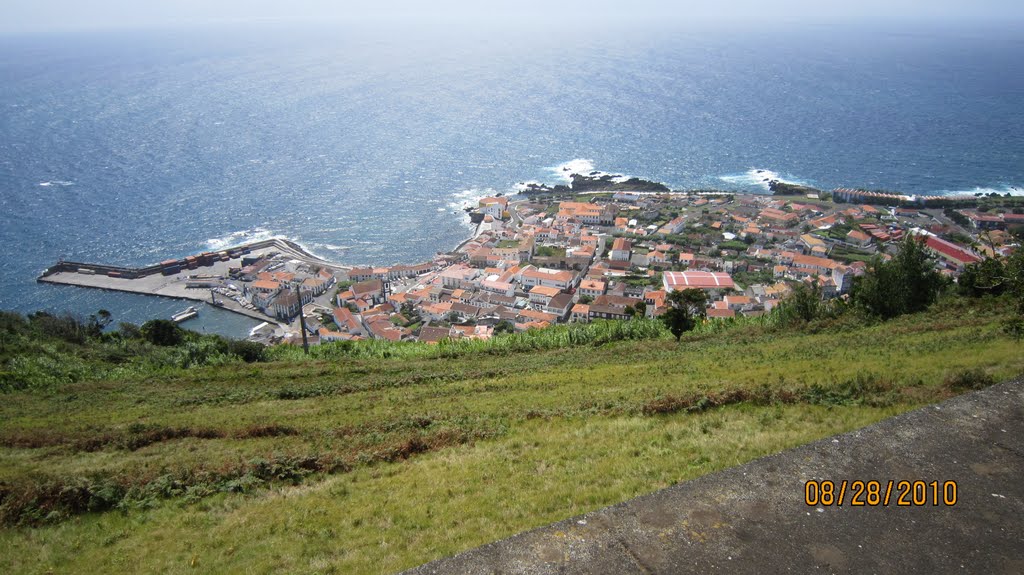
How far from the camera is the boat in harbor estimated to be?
148 ft

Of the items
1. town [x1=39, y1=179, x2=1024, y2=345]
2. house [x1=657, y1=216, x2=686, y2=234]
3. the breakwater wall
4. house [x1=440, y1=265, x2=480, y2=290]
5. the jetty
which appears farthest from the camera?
house [x1=657, y1=216, x2=686, y2=234]

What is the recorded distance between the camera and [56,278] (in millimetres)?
51219

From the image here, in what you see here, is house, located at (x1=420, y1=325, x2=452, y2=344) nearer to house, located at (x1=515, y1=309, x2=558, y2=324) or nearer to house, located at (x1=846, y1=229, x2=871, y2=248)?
house, located at (x1=515, y1=309, x2=558, y2=324)

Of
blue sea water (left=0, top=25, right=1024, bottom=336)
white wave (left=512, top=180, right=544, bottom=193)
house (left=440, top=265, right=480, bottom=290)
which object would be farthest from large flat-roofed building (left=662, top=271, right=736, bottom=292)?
white wave (left=512, top=180, right=544, bottom=193)

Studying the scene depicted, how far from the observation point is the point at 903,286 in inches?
999

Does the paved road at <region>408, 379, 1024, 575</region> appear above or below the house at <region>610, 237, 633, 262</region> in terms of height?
above

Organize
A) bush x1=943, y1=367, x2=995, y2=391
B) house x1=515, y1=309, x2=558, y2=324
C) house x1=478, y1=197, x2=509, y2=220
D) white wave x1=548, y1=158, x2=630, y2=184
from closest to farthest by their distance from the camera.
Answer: bush x1=943, y1=367, x2=995, y2=391
house x1=515, y1=309, x2=558, y2=324
house x1=478, y1=197, x2=509, y2=220
white wave x1=548, y1=158, x2=630, y2=184

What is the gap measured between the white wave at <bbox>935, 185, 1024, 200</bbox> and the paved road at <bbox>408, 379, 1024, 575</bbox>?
2874 inches

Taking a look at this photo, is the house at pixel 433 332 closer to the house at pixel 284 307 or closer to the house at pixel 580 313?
the house at pixel 580 313

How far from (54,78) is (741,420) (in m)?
170

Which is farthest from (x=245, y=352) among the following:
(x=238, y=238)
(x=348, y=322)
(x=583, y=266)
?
(x=238, y=238)

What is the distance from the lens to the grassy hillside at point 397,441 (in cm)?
902

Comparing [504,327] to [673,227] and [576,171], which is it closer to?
[673,227]
